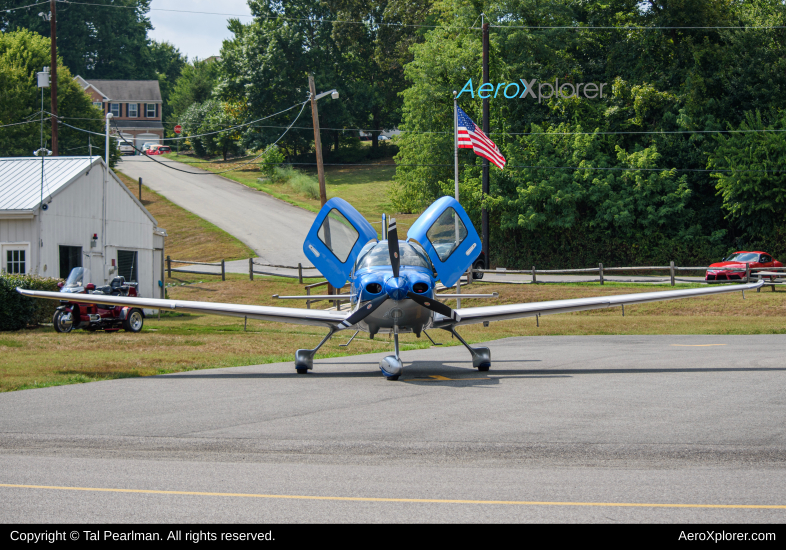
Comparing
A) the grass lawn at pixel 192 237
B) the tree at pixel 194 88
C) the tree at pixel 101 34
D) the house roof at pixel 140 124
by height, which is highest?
the tree at pixel 101 34

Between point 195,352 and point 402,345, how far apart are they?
5862mm

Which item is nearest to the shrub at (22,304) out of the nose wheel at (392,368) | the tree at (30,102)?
the nose wheel at (392,368)

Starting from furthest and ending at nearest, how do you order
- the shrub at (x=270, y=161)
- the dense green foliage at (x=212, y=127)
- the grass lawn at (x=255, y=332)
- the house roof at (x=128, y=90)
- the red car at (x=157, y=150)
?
the house roof at (x=128, y=90)
the red car at (x=157, y=150)
the dense green foliage at (x=212, y=127)
the shrub at (x=270, y=161)
the grass lawn at (x=255, y=332)

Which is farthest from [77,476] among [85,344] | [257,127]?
[257,127]

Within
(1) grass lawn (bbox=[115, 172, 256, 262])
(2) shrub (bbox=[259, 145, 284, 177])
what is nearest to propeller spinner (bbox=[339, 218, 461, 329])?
A: (1) grass lawn (bbox=[115, 172, 256, 262])

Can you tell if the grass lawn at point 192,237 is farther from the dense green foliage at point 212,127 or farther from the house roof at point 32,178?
the house roof at point 32,178

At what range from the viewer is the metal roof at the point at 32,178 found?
75.2 feet

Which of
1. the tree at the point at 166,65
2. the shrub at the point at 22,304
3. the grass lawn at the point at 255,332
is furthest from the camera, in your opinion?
the tree at the point at 166,65

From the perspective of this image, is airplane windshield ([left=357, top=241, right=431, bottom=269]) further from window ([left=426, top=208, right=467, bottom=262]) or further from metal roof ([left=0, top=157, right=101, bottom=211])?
metal roof ([left=0, top=157, right=101, bottom=211])

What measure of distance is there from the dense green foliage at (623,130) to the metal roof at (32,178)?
20931 mm

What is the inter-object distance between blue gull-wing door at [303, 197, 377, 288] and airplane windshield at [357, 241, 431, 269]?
1.37 m

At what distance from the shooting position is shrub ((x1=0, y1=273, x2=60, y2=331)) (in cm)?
1916

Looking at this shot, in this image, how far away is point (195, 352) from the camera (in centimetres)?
1602

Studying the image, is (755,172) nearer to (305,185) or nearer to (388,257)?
(388,257)
